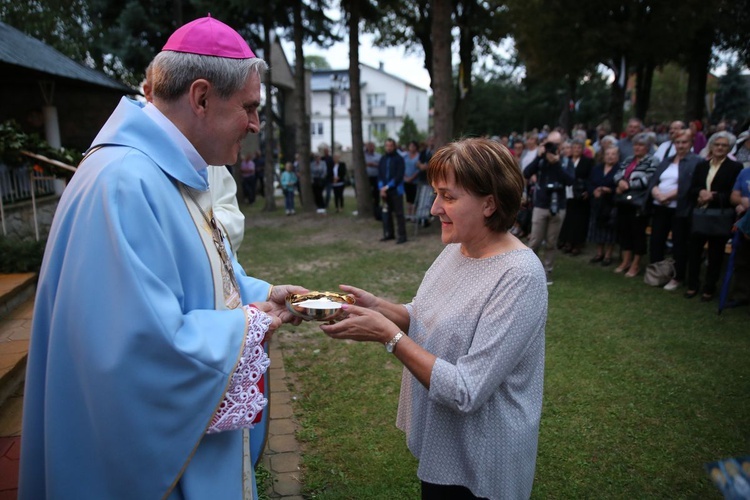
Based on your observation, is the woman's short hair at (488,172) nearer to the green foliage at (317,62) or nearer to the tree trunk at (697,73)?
the tree trunk at (697,73)

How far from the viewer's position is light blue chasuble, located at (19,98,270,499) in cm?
141

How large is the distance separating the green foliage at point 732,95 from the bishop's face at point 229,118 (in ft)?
133

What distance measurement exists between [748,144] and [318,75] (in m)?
69.1

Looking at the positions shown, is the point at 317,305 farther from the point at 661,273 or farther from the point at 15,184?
the point at 15,184

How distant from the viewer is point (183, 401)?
1502 mm

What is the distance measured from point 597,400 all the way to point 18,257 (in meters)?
6.73

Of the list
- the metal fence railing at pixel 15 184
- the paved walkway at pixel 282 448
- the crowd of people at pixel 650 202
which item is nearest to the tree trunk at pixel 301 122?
the metal fence railing at pixel 15 184

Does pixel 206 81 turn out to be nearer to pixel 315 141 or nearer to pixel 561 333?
pixel 561 333

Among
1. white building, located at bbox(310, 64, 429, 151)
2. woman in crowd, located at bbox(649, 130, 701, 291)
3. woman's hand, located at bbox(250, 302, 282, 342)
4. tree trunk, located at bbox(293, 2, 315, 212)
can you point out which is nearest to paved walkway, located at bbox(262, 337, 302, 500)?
woman's hand, located at bbox(250, 302, 282, 342)

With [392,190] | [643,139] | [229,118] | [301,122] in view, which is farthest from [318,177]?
[229,118]

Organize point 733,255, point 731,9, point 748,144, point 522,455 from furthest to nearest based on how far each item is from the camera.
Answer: point 731,9, point 748,144, point 733,255, point 522,455

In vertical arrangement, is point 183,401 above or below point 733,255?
above

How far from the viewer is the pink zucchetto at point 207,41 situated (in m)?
1.71

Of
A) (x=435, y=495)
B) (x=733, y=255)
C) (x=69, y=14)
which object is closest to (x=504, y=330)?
(x=435, y=495)
